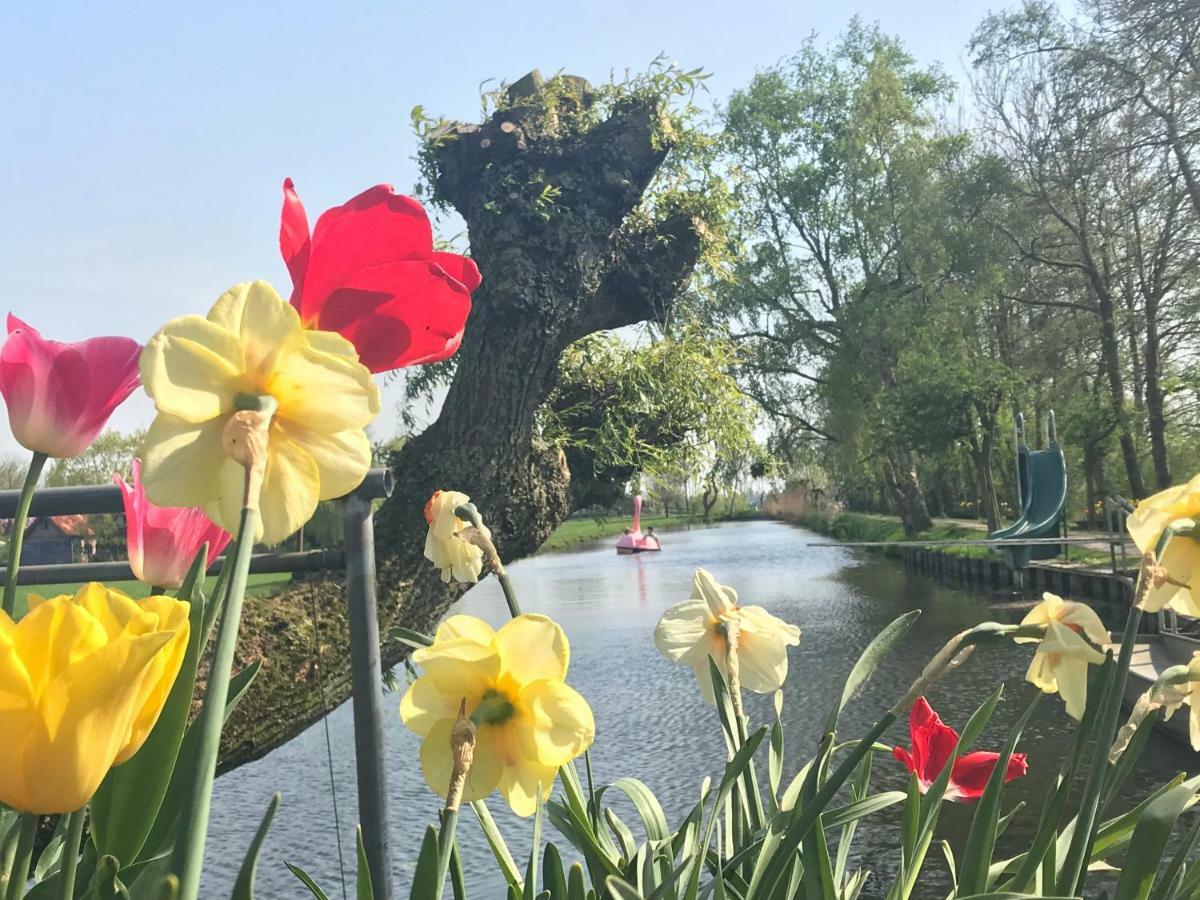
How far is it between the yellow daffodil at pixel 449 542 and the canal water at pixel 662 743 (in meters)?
0.62

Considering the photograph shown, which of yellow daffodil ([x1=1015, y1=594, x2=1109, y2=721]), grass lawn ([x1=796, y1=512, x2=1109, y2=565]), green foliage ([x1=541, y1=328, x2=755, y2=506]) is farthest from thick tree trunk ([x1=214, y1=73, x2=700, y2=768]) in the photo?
grass lawn ([x1=796, y1=512, x2=1109, y2=565])

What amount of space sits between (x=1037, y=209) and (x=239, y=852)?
14.9 m

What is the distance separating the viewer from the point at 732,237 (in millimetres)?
3766

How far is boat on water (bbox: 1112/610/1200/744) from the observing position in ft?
16.7

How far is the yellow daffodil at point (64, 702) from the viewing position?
0.97 feet

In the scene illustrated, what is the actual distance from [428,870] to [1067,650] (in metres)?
0.41

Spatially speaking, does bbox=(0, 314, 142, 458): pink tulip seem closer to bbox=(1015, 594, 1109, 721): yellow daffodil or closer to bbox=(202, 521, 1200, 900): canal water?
bbox=(1015, 594, 1109, 721): yellow daffodil

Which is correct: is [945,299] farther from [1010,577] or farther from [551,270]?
[551,270]

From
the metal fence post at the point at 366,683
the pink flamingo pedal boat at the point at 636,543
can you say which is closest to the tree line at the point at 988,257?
the pink flamingo pedal boat at the point at 636,543

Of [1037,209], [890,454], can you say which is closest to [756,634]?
[1037,209]

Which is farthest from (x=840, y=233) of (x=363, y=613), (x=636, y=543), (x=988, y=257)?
(x=363, y=613)

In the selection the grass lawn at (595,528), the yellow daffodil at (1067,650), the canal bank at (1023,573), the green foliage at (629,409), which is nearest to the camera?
the yellow daffodil at (1067,650)

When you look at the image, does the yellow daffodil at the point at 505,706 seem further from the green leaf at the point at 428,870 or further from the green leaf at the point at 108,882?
the green leaf at the point at 108,882

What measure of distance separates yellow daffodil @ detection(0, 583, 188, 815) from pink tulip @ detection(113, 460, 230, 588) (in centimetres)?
28
